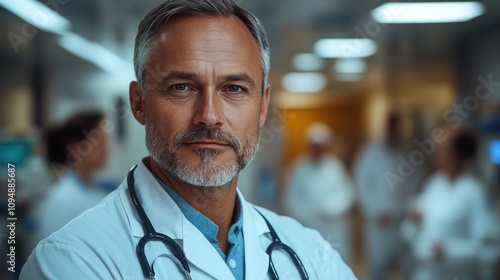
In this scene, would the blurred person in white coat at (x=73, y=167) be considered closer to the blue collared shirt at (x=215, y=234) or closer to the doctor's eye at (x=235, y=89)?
the blue collared shirt at (x=215, y=234)

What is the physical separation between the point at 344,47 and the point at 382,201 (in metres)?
0.77

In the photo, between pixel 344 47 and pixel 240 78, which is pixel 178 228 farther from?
pixel 344 47

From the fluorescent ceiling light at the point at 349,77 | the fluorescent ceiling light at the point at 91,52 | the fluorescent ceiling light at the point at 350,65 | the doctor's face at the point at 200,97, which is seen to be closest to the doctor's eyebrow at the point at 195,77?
the doctor's face at the point at 200,97

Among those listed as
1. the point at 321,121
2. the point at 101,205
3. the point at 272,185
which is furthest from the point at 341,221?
the point at 101,205

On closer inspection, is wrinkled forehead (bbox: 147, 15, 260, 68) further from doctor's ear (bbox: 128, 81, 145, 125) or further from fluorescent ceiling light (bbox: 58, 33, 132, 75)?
fluorescent ceiling light (bbox: 58, 33, 132, 75)

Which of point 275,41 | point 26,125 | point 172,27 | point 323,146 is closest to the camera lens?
point 172,27

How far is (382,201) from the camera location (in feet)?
8.26

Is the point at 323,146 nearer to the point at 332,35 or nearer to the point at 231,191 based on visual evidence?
the point at 332,35

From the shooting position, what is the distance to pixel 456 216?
2002 millimetres

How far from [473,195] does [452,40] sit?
91cm

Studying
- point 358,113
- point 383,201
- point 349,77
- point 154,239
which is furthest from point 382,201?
point 154,239

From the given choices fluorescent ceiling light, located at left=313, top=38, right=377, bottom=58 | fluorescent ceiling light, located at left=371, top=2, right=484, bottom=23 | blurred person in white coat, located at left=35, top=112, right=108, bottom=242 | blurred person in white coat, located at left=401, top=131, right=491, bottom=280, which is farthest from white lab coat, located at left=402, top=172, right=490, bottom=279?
blurred person in white coat, located at left=35, top=112, right=108, bottom=242

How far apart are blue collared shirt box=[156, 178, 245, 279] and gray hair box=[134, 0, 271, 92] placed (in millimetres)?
145

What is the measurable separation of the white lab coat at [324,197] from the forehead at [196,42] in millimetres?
1887
